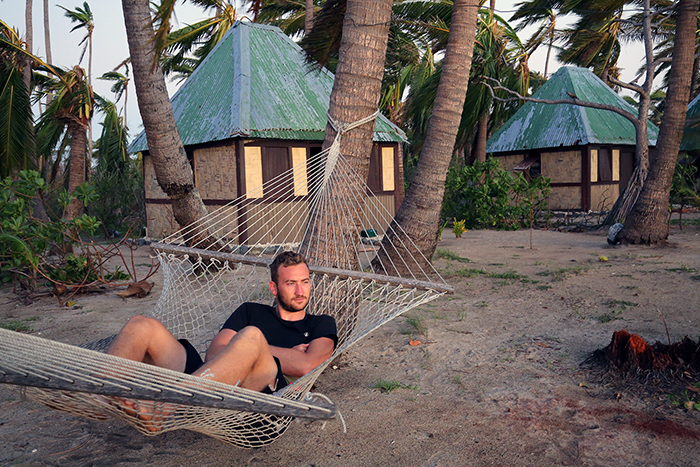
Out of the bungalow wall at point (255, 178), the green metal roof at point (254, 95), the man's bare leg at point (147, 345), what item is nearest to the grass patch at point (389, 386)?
the man's bare leg at point (147, 345)

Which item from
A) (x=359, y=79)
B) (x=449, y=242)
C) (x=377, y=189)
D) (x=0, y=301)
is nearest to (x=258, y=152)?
(x=377, y=189)

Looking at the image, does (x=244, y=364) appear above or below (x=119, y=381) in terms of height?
below

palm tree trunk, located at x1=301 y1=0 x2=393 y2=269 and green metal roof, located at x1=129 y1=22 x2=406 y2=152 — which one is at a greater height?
green metal roof, located at x1=129 y1=22 x2=406 y2=152

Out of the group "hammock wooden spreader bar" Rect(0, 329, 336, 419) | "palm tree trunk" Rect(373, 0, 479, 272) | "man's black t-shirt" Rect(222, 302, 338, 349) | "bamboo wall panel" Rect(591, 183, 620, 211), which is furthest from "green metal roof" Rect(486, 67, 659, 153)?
"hammock wooden spreader bar" Rect(0, 329, 336, 419)

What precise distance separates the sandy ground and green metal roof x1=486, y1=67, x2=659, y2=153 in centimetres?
840

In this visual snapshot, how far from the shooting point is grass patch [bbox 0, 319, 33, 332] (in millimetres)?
4024

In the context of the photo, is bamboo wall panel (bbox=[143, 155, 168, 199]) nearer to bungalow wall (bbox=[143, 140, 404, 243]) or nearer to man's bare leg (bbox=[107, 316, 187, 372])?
bungalow wall (bbox=[143, 140, 404, 243])

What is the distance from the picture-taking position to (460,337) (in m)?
3.58

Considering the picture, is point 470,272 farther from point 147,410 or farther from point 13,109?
point 13,109

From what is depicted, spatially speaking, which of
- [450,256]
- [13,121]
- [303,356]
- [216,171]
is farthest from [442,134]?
[13,121]

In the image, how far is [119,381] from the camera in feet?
4.82

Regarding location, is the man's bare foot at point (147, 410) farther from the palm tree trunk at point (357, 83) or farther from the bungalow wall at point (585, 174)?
the bungalow wall at point (585, 174)

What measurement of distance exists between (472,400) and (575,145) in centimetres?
1111

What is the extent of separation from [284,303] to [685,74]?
21.4 ft
